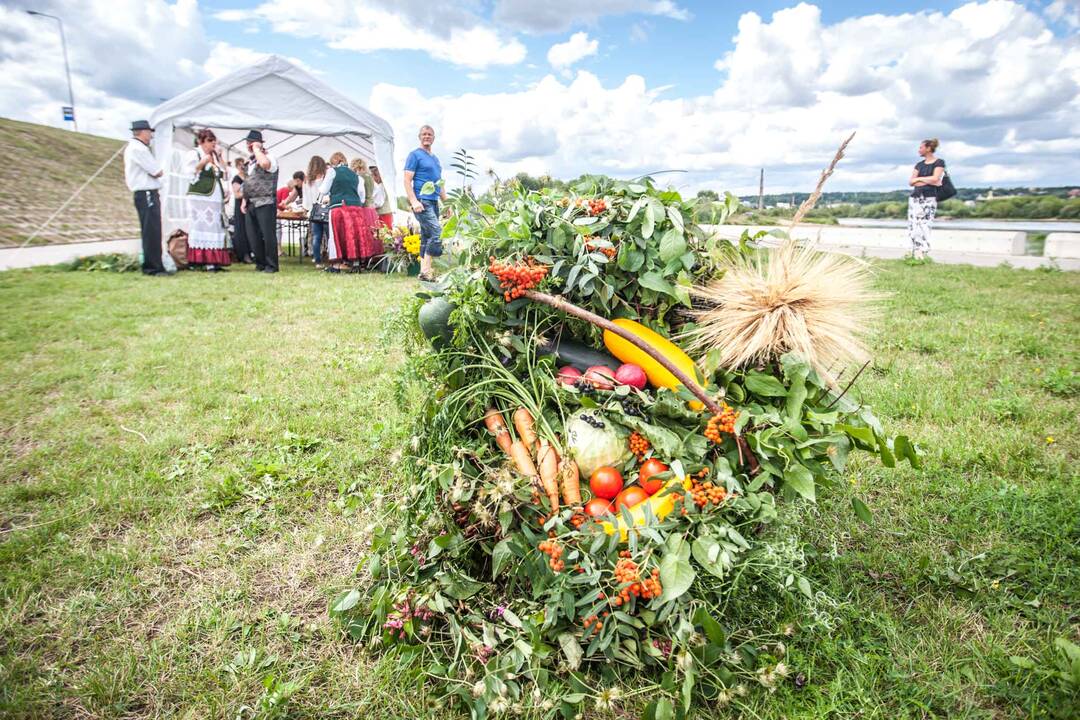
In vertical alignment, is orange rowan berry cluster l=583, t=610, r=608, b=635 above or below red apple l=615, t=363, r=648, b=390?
below

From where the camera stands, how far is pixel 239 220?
1107 cm

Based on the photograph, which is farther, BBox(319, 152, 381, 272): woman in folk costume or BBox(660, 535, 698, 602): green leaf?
BBox(319, 152, 381, 272): woman in folk costume

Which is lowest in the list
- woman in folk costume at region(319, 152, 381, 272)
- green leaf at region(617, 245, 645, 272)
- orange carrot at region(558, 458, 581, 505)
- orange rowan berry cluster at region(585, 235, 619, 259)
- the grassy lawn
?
the grassy lawn

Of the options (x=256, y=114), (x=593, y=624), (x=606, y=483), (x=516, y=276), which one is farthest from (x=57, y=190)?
(x=593, y=624)

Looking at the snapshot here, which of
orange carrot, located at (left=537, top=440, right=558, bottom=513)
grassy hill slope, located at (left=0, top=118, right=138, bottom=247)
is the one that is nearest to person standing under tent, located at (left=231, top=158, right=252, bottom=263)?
grassy hill slope, located at (left=0, top=118, right=138, bottom=247)

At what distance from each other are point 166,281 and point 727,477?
979cm

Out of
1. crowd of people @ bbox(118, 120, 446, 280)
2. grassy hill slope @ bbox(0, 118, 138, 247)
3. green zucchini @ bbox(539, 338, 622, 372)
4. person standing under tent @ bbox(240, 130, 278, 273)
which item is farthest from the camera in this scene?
grassy hill slope @ bbox(0, 118, 138, 247)

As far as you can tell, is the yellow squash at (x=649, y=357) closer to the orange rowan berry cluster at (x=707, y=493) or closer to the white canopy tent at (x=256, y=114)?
the orange rowan berry cluster at (x=707, y=493)

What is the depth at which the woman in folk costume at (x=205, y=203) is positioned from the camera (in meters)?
9.88

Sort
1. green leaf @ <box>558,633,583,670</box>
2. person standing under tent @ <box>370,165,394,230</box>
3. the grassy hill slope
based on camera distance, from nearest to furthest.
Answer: green leaf @ <box>558,633,583,670</box>, person standing under tent @ <box>370,165,394,230</box>, the grassy hill slope

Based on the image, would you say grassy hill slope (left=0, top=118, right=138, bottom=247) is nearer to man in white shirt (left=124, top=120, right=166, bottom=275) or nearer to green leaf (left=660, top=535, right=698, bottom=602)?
man in white shirt (left=124, top=120, right=166, bottom=275)

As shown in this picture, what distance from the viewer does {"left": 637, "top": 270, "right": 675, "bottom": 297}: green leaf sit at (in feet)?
6.92

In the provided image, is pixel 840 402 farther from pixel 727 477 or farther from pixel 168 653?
pixel 168 653

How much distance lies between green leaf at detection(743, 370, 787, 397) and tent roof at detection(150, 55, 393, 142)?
437 inches
